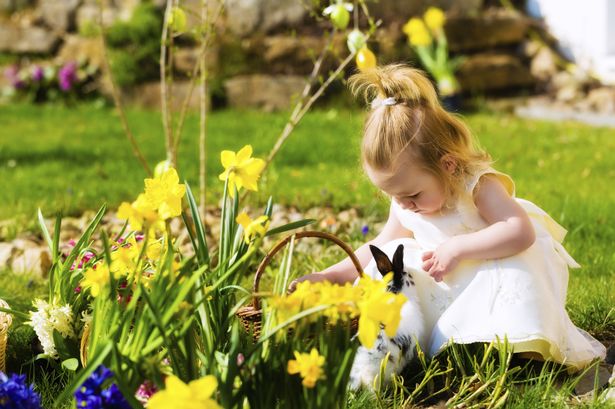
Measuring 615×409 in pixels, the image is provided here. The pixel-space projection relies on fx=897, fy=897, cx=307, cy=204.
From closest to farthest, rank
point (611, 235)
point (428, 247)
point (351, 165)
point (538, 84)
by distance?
point (428, 247) < point (611, 235) < point (351, 165) < point (538, 84)

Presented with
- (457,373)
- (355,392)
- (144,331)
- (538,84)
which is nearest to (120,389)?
(144,331)

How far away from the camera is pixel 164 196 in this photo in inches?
75.6

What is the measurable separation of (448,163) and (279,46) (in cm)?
465

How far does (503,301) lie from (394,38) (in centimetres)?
477

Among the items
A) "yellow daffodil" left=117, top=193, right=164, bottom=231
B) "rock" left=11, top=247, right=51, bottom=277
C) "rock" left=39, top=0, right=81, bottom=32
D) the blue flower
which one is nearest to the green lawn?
"rock" left=11, top=247, right=51, bottom=277

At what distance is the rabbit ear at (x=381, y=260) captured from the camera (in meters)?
2.37

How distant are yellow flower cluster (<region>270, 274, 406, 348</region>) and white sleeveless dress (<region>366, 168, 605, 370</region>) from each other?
2.13 ft

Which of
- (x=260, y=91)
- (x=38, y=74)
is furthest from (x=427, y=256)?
(x=38, y=74)

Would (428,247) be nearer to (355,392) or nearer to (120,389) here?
(355,392)

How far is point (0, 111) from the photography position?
683 cm

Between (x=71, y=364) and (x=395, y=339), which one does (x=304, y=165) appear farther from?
(x=71, y=364)

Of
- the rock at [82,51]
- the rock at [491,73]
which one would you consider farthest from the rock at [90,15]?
the rock at [491,73]

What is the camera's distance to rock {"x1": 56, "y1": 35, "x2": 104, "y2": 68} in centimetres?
738

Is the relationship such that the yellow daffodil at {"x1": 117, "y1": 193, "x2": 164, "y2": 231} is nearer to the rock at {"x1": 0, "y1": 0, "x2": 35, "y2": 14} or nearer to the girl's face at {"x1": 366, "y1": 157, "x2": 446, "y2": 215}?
the girl's face at {"x1": 366, "y1": 157, "x2": 446, "y2": 215}
